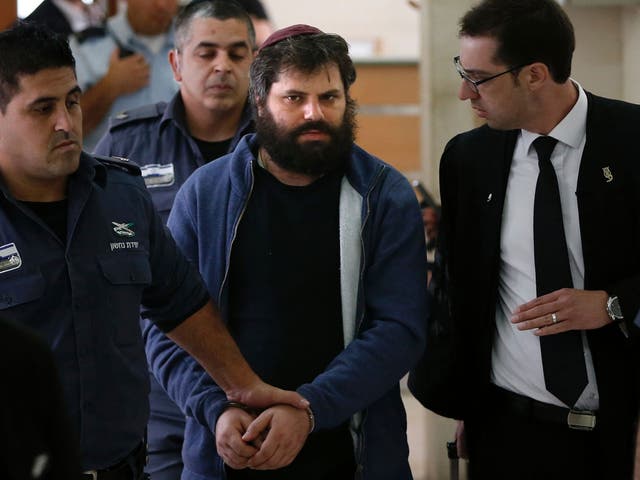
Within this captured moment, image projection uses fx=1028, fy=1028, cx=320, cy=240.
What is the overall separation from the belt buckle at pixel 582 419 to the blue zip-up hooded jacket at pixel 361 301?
0.39 m

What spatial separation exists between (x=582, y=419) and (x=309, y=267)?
73 cm

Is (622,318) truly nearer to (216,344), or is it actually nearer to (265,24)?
(216,344)

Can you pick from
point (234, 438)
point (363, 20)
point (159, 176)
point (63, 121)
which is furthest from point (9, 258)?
point (363, 20)

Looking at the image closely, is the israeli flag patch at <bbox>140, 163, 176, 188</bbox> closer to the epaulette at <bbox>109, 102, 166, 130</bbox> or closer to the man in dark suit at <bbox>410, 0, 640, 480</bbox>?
the epaulette at <bbox>109, 102, 166, 130</bbox>

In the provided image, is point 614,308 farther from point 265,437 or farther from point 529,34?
point 265,437

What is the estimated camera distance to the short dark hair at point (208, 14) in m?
3.15

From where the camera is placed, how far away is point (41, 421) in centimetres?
131

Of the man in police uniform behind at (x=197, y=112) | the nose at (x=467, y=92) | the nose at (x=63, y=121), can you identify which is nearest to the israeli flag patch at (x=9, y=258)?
the nose at (x=63, y=121)

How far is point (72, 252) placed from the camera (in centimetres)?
205

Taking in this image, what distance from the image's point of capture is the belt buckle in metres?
2.39

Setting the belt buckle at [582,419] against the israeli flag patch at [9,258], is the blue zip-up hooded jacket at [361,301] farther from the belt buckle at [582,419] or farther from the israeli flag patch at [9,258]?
the israeli flag patch at [9,258]

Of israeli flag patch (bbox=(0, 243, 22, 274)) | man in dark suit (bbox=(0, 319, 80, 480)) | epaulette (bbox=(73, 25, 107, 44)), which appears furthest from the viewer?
epaulette (bbox=(73, 25, 107, 44))

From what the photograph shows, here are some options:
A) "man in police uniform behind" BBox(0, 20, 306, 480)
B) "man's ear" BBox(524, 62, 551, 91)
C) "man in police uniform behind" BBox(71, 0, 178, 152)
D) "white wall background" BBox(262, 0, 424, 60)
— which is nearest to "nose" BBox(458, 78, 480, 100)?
"man's ear" BBox(524, 62, 551, 91)

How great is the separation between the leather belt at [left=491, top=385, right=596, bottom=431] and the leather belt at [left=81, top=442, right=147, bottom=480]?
0.89 meters
